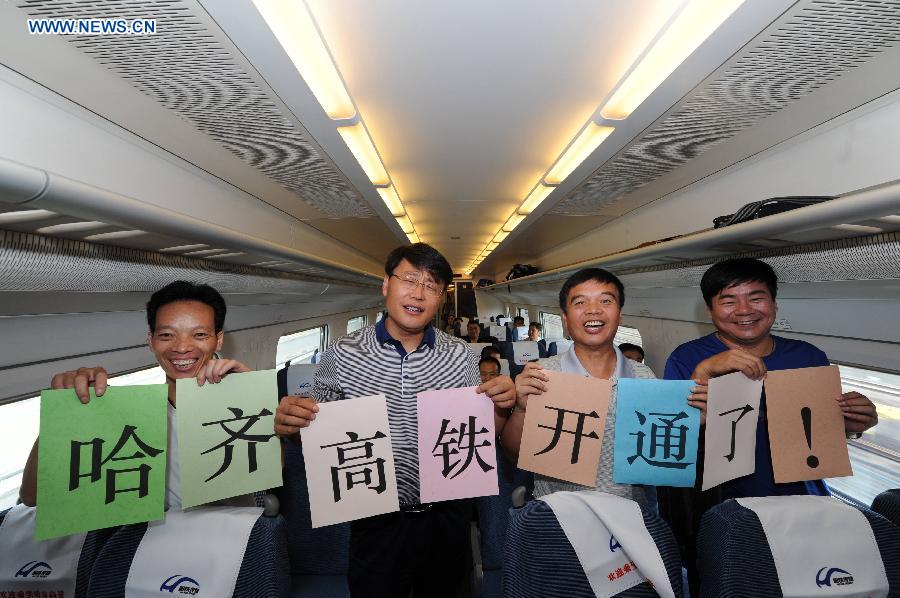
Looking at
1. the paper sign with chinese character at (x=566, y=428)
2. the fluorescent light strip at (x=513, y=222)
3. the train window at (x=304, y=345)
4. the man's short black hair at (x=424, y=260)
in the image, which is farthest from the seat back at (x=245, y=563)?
→ the train window at (x=304, y=345)

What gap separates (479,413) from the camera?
1701 millimetres

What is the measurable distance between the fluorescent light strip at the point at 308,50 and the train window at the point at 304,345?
544 cm

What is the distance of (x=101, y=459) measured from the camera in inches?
53.2

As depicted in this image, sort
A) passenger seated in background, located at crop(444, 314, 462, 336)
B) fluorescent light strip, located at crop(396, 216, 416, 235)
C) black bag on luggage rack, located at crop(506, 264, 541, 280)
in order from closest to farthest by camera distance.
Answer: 1. fluorescent light strip, located at crop(396, 216, 416, 235)
2. black bag on luggage rack, located at crop(506, 264, 541, 280)
3. passenger seated in background, located at crop(444, 314, 462, 336)

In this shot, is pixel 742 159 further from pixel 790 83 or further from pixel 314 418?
pixel 314 418

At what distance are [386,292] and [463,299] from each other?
16664 millimetres

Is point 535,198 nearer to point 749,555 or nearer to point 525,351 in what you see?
point 525,351

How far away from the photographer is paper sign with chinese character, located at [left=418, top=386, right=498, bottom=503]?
5.43ft

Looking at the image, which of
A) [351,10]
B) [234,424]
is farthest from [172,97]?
[234,424]

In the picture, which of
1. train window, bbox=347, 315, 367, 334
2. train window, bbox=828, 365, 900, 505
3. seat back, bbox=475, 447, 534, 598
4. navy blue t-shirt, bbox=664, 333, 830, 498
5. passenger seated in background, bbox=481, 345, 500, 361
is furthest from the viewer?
train window, bbox=347, 315, 367, 334

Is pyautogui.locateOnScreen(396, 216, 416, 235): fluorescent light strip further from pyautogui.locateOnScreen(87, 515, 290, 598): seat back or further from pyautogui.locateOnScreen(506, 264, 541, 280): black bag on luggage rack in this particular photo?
pyautogui.locateOnScreen(87, 515, 290, 598): seat back

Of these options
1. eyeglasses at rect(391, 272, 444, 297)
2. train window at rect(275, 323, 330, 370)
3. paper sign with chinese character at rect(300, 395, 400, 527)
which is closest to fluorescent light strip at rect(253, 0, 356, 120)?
eyeglasses at rect(391, 272, 444, 297)

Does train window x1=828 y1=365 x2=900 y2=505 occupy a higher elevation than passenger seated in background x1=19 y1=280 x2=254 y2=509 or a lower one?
lower

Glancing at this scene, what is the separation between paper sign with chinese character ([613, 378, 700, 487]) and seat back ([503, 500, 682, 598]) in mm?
194
